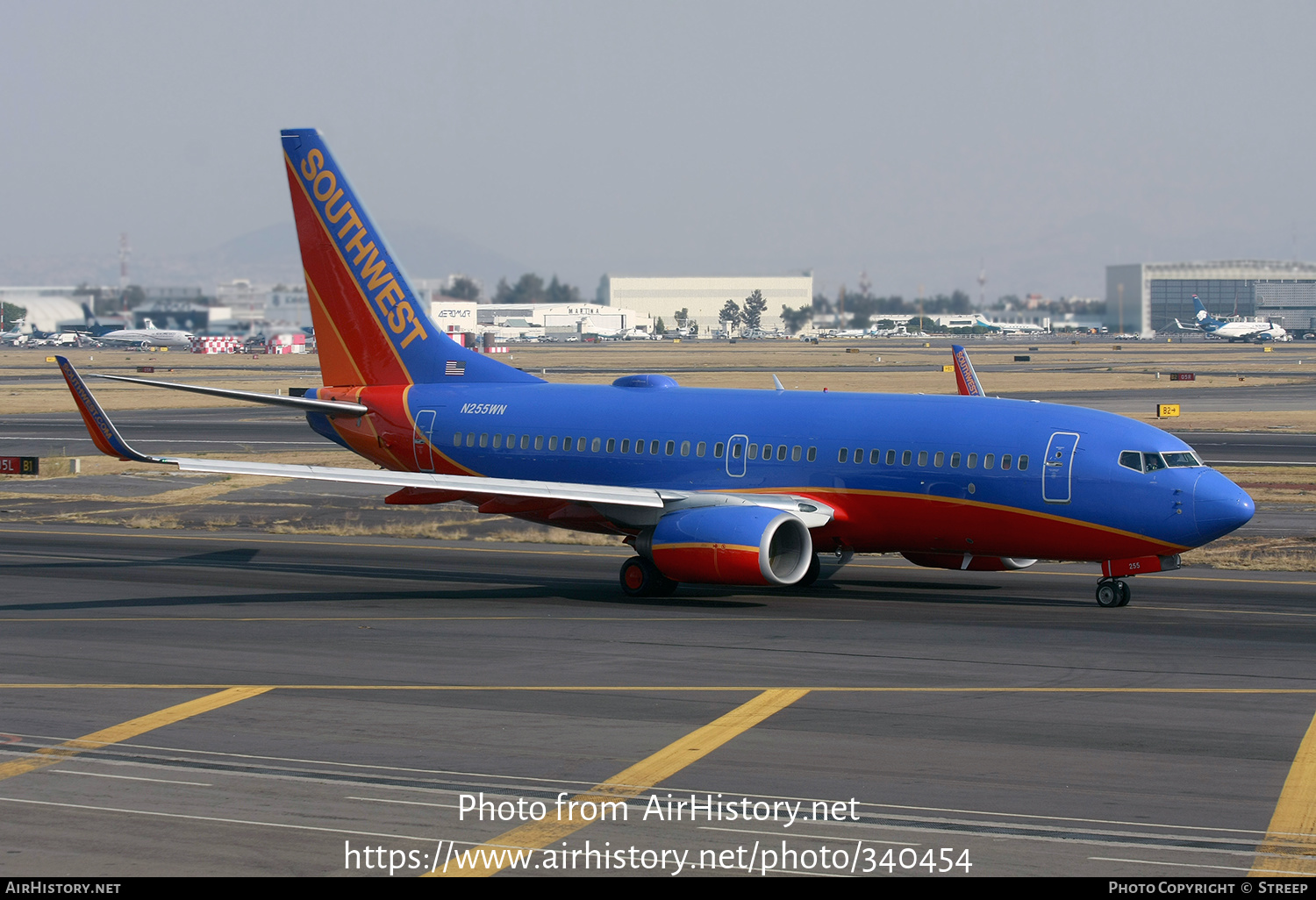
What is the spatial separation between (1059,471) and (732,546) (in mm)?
7271

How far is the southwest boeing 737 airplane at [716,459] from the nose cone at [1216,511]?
4 centimetres

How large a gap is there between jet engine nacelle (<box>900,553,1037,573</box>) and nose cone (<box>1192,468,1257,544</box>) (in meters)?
4.23

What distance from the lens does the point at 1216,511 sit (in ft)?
99.0

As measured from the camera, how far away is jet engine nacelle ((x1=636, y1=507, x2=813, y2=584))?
3116 centimetres

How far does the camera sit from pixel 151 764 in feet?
63.3

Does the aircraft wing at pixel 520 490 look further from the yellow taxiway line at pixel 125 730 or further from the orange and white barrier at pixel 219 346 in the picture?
the orange and white barrier at pixel 219 346

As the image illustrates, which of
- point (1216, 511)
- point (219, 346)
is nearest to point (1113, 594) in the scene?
point (1216, 511)

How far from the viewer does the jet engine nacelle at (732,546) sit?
31.2m

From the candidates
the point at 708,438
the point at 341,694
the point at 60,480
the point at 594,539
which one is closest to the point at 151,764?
the point at 341,694

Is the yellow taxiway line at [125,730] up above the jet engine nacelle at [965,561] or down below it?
below

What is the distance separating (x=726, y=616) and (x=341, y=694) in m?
10.3

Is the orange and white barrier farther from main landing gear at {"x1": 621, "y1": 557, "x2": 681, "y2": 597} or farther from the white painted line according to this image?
the white painted line

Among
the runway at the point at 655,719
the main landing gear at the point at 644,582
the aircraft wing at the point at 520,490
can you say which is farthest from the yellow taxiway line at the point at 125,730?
the main landing gear at the point at 644,582

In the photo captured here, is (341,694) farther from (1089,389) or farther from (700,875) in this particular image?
(1089,389)
